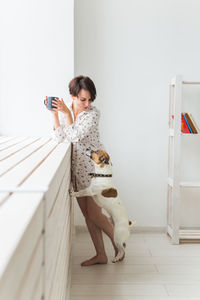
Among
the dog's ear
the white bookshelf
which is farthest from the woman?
the white bookshelf

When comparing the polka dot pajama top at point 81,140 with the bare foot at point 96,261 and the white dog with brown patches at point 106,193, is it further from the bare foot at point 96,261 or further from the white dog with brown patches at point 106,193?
the bare foot at point 96,261

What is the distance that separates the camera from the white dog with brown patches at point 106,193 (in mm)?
2468

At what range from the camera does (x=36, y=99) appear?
9.75 feet

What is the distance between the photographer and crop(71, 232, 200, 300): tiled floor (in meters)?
2.30

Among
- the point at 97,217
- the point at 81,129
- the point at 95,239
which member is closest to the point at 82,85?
the point at 81,129

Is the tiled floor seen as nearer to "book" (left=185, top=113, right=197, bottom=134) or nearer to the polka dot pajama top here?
the polka dot pajama top

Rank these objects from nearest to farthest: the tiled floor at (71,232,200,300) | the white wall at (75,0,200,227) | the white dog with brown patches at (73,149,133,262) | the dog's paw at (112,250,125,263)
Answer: the tiled floor at (71,232,200,300) < the white dog with brown patches at (73,149,133,262) < the dog's paw at (112,250,125,263) < the white wall at (75,0,200,227)

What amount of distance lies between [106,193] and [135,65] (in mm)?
1403

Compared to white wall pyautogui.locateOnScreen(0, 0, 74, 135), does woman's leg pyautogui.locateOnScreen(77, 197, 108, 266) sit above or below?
below

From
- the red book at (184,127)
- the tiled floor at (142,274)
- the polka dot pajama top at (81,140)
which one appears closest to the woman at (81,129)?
the polka dot pajama top at (81,140)

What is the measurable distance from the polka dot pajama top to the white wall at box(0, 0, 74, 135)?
1.76ft

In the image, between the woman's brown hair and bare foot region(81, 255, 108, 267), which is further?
bare foot region(81, 255, 108, 267)

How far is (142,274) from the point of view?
102 inches

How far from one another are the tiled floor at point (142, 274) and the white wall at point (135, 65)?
61 centimetres
